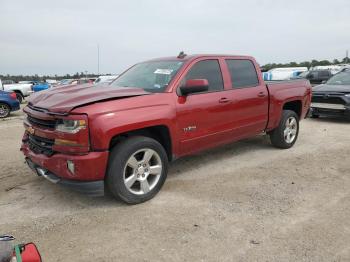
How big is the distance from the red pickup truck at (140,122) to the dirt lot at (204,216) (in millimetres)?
383

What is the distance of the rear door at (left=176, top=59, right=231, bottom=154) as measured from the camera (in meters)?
4.64

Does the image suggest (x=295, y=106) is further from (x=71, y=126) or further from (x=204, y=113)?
(x=71, y=126)

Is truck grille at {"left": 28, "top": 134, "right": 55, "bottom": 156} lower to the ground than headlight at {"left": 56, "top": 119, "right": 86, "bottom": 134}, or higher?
lower

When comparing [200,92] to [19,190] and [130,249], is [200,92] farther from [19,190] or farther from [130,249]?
[19,190]

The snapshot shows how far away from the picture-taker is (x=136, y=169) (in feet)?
13.6

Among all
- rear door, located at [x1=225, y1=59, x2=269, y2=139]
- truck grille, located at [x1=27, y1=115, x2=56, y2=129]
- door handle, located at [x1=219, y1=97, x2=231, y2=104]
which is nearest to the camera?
truck grille, located at [x1=27, y1=115, x2=56, y2=129]

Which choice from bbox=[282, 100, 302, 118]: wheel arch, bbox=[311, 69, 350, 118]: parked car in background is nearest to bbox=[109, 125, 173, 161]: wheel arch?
bbox=[282, 100, 302, 118]: wheel arch

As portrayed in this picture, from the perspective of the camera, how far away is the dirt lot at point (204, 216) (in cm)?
317

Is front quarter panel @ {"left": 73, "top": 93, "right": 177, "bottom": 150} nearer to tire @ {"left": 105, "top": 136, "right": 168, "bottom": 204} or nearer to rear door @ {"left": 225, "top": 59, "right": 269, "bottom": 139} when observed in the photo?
tire @ {"left": 105, "top": 136, "right": 168, "bottom": 204}

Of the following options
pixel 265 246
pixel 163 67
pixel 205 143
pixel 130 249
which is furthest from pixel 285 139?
pixel 130 249

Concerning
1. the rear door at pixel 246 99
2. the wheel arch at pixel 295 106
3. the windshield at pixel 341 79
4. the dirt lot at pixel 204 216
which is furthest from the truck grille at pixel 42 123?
the windshield at pixel 341 79

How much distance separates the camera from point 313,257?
3.05 metres

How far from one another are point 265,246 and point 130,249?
4.09 feet

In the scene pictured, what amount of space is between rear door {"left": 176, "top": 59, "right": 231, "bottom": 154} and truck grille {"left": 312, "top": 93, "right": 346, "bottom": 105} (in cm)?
564
